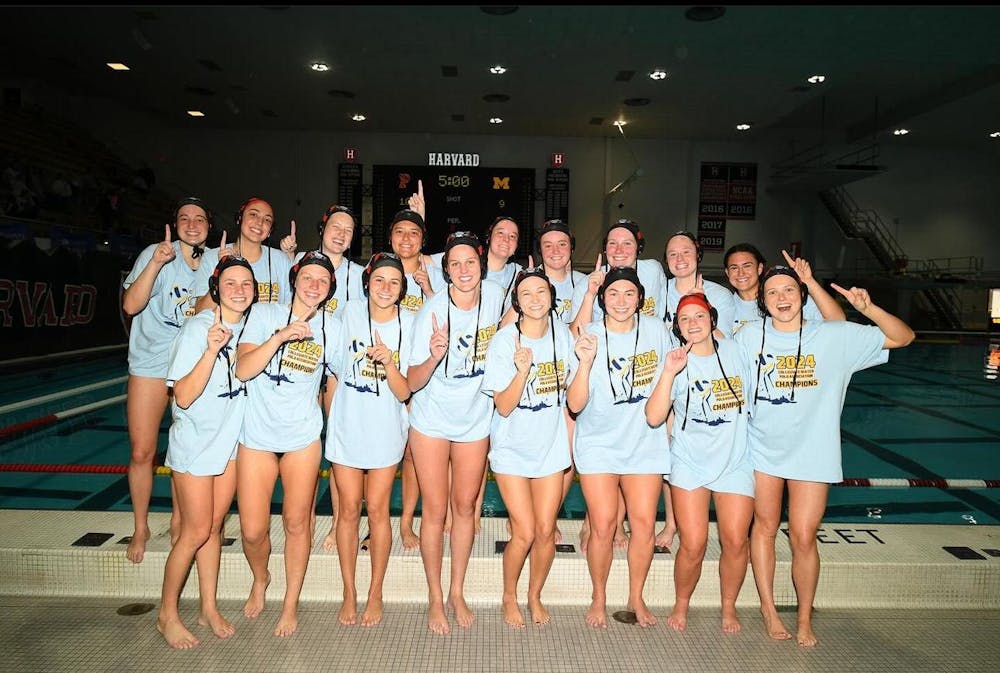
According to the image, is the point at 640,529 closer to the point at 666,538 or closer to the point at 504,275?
the point at 666,538

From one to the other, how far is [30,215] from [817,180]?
19464mm

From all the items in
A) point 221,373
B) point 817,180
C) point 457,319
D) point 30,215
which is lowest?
point 221,373

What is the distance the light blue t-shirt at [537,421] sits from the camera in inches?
126

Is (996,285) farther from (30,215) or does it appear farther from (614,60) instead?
(30,215)

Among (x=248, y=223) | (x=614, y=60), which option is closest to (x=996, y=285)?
(x=614, y=60)

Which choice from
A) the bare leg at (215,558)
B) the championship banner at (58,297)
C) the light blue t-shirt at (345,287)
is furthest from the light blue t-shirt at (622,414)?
the championship banner at (58,297)

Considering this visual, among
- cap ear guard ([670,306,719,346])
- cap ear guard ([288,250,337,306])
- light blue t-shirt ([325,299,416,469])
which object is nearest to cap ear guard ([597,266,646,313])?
cap ear guard ([670,306,719,346])

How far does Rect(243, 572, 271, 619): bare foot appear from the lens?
3.42 m

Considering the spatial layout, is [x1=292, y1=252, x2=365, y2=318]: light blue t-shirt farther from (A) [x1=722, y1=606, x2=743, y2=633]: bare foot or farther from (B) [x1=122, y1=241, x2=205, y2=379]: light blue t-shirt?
(A) [x1=722, y1=606, x2=743, y2=633]: bare foot

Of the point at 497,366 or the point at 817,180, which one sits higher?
the point at 817,180

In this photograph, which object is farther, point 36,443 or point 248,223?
point 36,443

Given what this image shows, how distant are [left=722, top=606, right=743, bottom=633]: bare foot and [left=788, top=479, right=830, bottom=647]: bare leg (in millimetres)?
306

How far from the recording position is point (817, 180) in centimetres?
1784

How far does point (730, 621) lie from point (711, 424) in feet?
3.69
